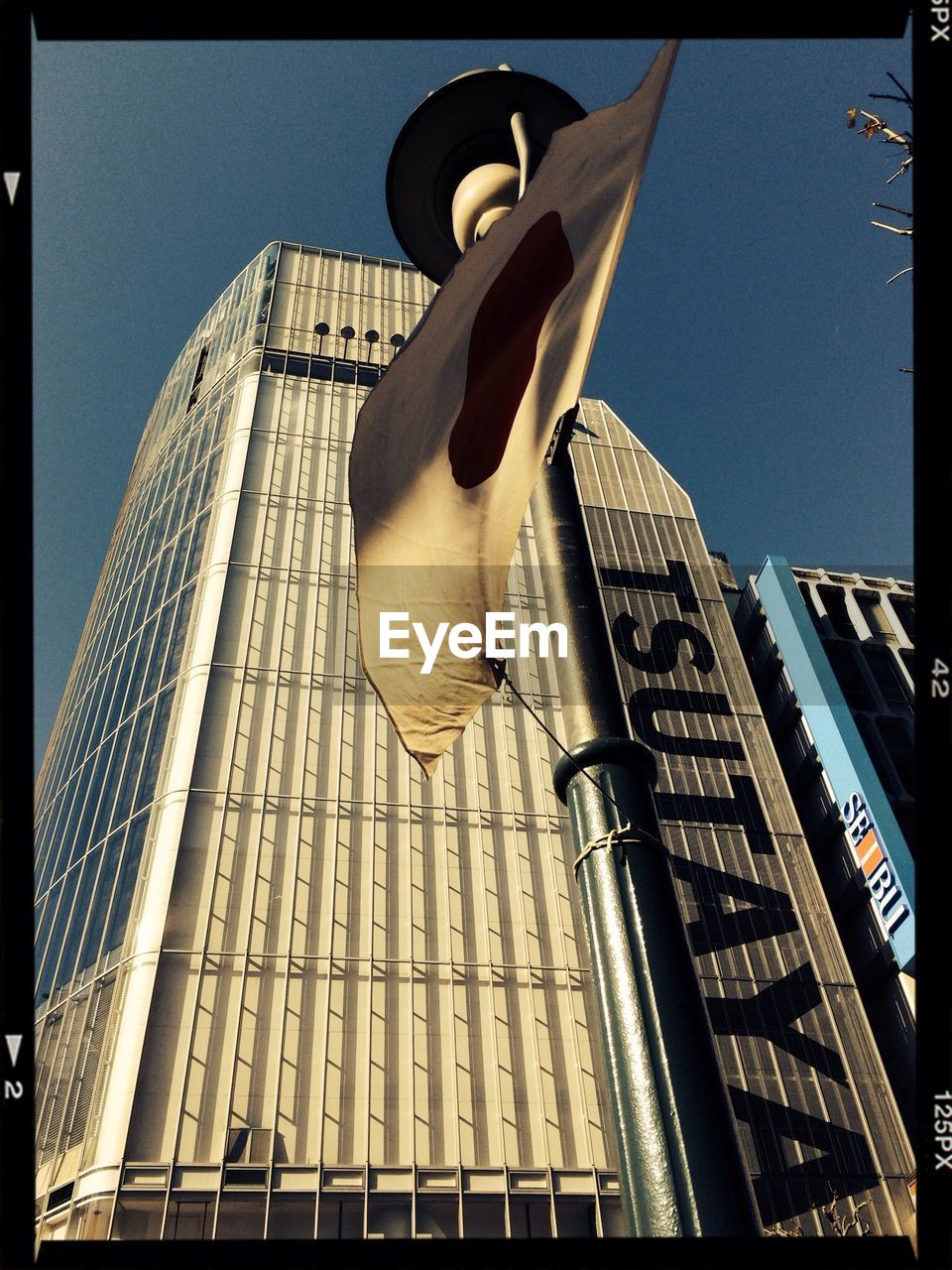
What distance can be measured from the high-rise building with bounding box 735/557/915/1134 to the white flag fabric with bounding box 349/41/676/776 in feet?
86.2

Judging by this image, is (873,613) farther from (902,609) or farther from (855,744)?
(855,744)

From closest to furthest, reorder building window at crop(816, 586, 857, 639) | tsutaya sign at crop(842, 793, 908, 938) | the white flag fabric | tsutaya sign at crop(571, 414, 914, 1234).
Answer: the white flag fabric → tsutaya sign at crop(571, 414, 914, 1234) → tsutaya sign at crop(842, 793, 908, 938) → building window at crop(816, 586, 857, 639)

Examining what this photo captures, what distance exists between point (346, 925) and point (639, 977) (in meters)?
23.1

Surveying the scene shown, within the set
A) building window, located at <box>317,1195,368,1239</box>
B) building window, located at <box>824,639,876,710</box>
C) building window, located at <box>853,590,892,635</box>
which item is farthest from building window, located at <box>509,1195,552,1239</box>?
building window, located at <box>853,590,892,635</box>

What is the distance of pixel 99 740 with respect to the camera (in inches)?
1346

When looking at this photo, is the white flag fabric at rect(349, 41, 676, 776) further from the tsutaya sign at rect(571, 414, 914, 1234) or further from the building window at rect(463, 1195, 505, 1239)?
the tsutaya sign at rect(571, 414, 914, 1234)

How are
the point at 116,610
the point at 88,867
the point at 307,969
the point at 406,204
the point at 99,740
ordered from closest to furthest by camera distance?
the point at 406,204 → the point at 307,969 → the point at 88,867 → the point at 99,740 → the point at 116,610

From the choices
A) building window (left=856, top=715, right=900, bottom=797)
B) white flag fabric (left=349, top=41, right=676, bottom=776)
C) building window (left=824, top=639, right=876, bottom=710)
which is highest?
building window (left=824, top=639, right=876, bottom=710)

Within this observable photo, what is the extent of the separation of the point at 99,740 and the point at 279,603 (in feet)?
26.7

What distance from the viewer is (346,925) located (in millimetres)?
26156

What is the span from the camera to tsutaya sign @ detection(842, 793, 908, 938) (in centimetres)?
3144

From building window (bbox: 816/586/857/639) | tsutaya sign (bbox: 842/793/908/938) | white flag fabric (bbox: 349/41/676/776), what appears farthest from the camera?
building window (bbox: 816/586/857/639)

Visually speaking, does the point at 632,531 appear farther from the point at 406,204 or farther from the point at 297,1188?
the point at 406,204
